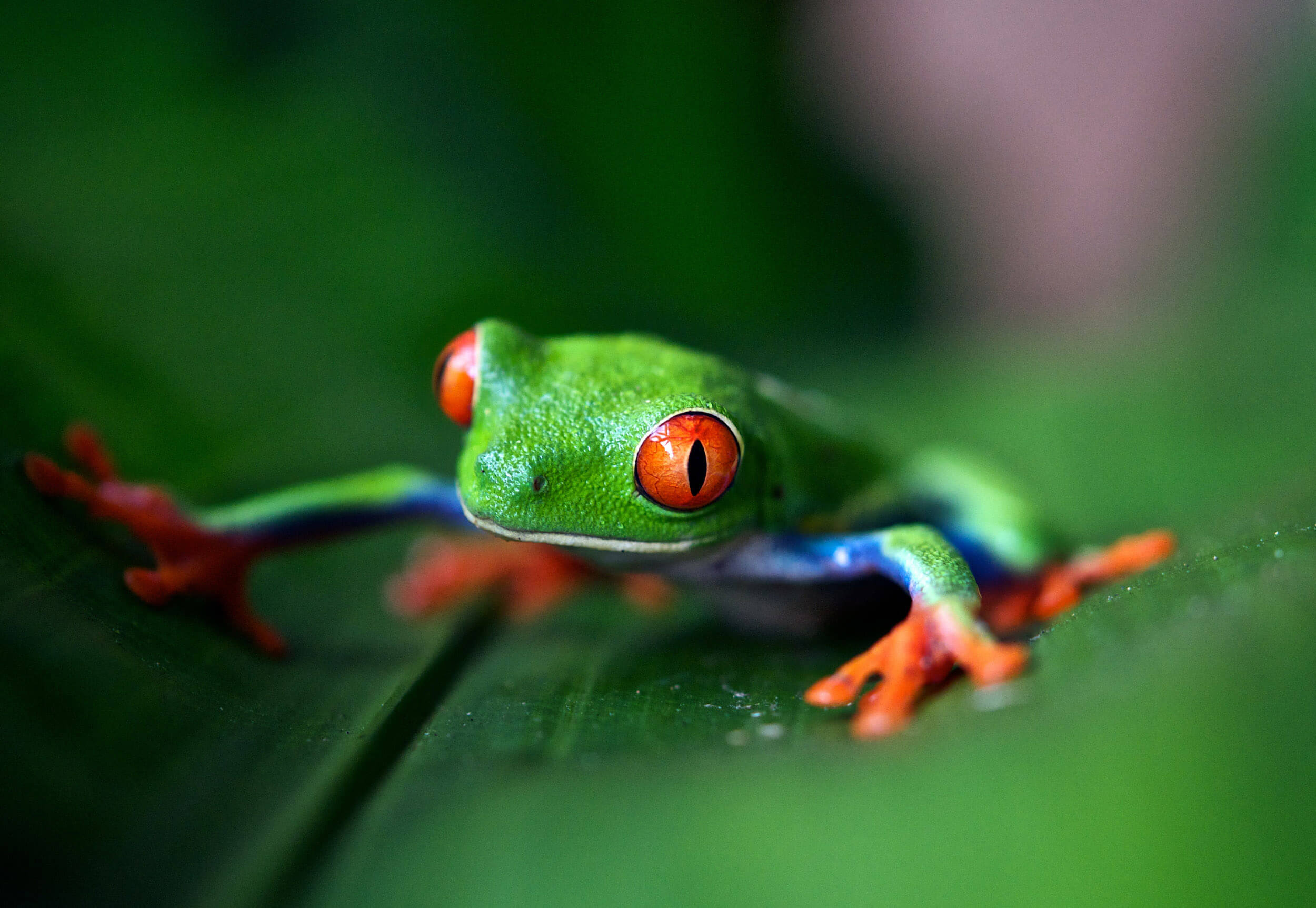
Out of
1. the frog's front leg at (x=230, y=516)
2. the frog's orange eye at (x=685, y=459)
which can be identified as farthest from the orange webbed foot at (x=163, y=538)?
the frog's orange eye at (x=685, y=459)

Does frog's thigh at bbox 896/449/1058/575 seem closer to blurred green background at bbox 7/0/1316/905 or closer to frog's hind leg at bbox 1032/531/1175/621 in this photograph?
frog's hind leg at bbox 1032/531/1175/621

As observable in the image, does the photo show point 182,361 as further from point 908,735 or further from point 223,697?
point 908,735

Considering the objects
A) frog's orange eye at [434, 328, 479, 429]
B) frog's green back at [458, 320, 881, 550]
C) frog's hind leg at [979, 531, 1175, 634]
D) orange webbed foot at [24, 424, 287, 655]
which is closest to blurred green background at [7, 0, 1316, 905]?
orange webbed foot at [24, 424, 287, 655]

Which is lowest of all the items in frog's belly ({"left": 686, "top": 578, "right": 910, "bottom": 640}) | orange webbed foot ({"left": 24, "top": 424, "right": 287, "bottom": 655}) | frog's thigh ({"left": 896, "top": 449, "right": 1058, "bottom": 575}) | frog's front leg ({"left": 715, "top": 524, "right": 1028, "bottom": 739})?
orange webbed foot ({"left": 24, "top": 424, "right": 287, "bottom": 655})

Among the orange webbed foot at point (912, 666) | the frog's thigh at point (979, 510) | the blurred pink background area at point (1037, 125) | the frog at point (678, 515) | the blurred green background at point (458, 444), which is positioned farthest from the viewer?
the blurred pink background area at point (1037, 125)

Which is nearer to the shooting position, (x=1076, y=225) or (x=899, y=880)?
(x=899, y=880)

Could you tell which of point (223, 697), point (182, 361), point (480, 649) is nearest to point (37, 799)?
point (223, 697)

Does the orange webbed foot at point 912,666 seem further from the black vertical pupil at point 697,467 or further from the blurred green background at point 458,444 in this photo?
the black vertical pupil at point 697,467
